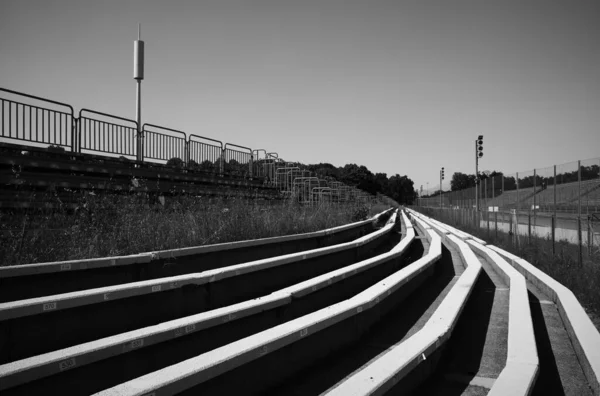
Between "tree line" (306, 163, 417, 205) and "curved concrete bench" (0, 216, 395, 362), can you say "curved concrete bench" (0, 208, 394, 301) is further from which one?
"tree line" (306, 163, 417, 205)

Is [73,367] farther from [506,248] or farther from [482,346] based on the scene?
[506,248]

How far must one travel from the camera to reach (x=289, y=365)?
2965 millimetres

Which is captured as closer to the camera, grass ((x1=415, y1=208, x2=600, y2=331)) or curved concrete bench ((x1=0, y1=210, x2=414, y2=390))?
curved concrete bench ((x1=0, y1=210, x2=414, y2=390))

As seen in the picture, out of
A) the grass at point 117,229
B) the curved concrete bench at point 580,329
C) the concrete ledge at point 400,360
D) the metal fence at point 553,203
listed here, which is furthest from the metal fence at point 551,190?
the concrete ledge at point 400,360

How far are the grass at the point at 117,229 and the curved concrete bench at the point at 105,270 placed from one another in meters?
0.61

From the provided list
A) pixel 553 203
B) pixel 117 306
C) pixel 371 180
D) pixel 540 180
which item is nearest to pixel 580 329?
pixel 117 306

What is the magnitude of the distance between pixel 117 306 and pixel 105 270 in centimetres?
78

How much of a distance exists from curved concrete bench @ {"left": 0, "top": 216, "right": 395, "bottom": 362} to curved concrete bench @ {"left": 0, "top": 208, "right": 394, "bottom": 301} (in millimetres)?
575

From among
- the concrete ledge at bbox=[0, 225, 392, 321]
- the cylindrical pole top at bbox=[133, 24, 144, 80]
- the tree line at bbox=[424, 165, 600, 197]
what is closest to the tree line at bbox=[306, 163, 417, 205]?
the tree line at bbox=[424, 165, 600, 197]

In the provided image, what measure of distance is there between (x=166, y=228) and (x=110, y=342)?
3521mm

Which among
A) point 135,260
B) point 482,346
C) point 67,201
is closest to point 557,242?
point 482,346

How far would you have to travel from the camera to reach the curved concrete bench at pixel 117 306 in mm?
2543

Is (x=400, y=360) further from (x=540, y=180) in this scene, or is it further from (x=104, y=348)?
(x=540, y=180)

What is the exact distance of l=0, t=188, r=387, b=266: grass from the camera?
429cm
